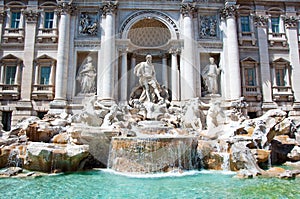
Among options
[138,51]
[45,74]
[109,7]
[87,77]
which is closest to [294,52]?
[138,51]

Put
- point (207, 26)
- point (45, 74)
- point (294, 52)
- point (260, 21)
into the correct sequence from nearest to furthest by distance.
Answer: point (45, 74)
point (207, 26)
point (294, 52)
point (260, 21)

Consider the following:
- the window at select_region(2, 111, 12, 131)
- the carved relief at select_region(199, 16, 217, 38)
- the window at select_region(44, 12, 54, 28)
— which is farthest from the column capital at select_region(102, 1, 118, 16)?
the window at select_region(2, 111, 12, 131)

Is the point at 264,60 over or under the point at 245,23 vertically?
under

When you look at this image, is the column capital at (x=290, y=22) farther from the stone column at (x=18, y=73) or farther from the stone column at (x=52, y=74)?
the stone column at (x=18, y=73)

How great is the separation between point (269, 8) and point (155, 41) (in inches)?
391

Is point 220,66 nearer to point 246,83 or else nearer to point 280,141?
point 246,83

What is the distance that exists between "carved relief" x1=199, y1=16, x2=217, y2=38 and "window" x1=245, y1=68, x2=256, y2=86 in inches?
154

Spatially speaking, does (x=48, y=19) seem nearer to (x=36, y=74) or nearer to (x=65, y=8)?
(x=65, y=8)

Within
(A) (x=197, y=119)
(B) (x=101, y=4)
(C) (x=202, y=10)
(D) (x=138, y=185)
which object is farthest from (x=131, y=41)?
(D) (x=138, y=185)

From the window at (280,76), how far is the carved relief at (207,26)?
19.2ft

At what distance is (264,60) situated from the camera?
64.3ft

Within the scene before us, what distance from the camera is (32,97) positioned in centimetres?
1839

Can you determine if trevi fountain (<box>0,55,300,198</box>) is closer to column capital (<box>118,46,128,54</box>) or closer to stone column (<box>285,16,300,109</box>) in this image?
column capital (<box>118,46,128,54</box>)

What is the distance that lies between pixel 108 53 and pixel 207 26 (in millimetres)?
8220
